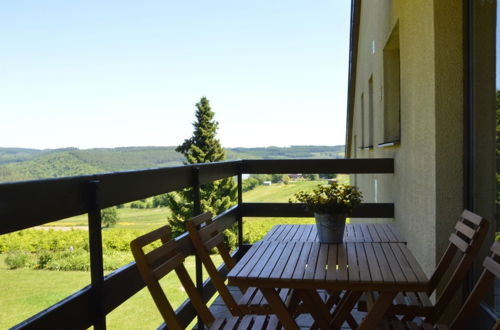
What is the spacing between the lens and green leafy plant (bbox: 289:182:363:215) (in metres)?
2.56

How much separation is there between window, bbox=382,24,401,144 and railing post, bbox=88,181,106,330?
13.6ft

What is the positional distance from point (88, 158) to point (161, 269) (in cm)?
4419

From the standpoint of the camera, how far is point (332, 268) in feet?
6.89

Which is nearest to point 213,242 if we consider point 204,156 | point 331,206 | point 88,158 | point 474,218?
point 331,206

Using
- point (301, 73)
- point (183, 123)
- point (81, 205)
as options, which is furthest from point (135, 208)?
point (81, 205)

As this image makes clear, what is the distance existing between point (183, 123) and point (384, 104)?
68306mm

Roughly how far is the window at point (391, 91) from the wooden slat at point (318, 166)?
2.31 ft

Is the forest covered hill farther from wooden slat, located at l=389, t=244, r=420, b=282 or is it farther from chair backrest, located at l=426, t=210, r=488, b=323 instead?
chair backrest, located at l=426, t=210, r=488, b=323

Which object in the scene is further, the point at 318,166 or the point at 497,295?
the point at 318,166

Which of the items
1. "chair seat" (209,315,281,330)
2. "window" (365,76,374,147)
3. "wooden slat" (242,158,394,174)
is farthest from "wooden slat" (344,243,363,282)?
"window" (365,76,374,147)

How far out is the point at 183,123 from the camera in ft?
239

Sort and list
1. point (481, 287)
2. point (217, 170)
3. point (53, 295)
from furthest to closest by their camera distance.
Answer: point (53, 295), point (217, 170), point (481, 287)

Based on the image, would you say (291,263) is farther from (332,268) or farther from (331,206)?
(331,206)

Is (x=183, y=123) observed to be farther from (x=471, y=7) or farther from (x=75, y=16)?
(x=471, y=7)
